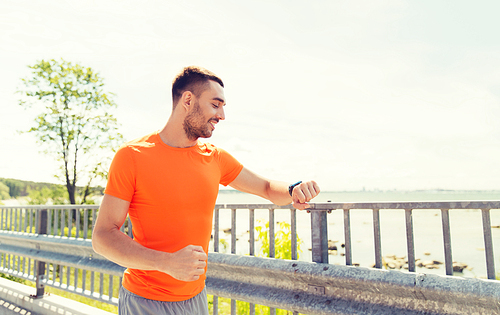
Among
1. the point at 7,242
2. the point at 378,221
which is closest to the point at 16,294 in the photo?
the point at 7,242

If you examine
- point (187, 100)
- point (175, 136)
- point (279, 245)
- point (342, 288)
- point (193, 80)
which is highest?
point (193, 80)

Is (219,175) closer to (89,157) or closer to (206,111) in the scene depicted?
(206,111)

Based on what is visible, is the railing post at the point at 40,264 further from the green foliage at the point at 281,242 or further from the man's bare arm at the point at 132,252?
the man's bare arm at the point at 132,252

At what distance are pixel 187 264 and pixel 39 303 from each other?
488 cm

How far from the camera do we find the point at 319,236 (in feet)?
9.46

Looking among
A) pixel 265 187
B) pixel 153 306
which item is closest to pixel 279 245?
pixel 265 187

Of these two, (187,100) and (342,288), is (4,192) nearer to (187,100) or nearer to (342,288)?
(187,100)

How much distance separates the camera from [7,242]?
6270mm

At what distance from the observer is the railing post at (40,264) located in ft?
17.4

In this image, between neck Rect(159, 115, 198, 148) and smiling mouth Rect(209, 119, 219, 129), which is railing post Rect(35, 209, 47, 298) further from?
smiling mouth Rect(209, 119, 219, 129)

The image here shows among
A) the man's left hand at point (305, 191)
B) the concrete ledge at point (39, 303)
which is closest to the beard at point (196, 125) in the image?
the man's left hand at point (305, 191)

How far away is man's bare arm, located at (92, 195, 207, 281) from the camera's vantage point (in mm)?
1611

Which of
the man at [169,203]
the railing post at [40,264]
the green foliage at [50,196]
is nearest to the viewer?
the man at [169,203]

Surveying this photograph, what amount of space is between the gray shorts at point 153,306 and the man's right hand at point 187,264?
0.44 m
